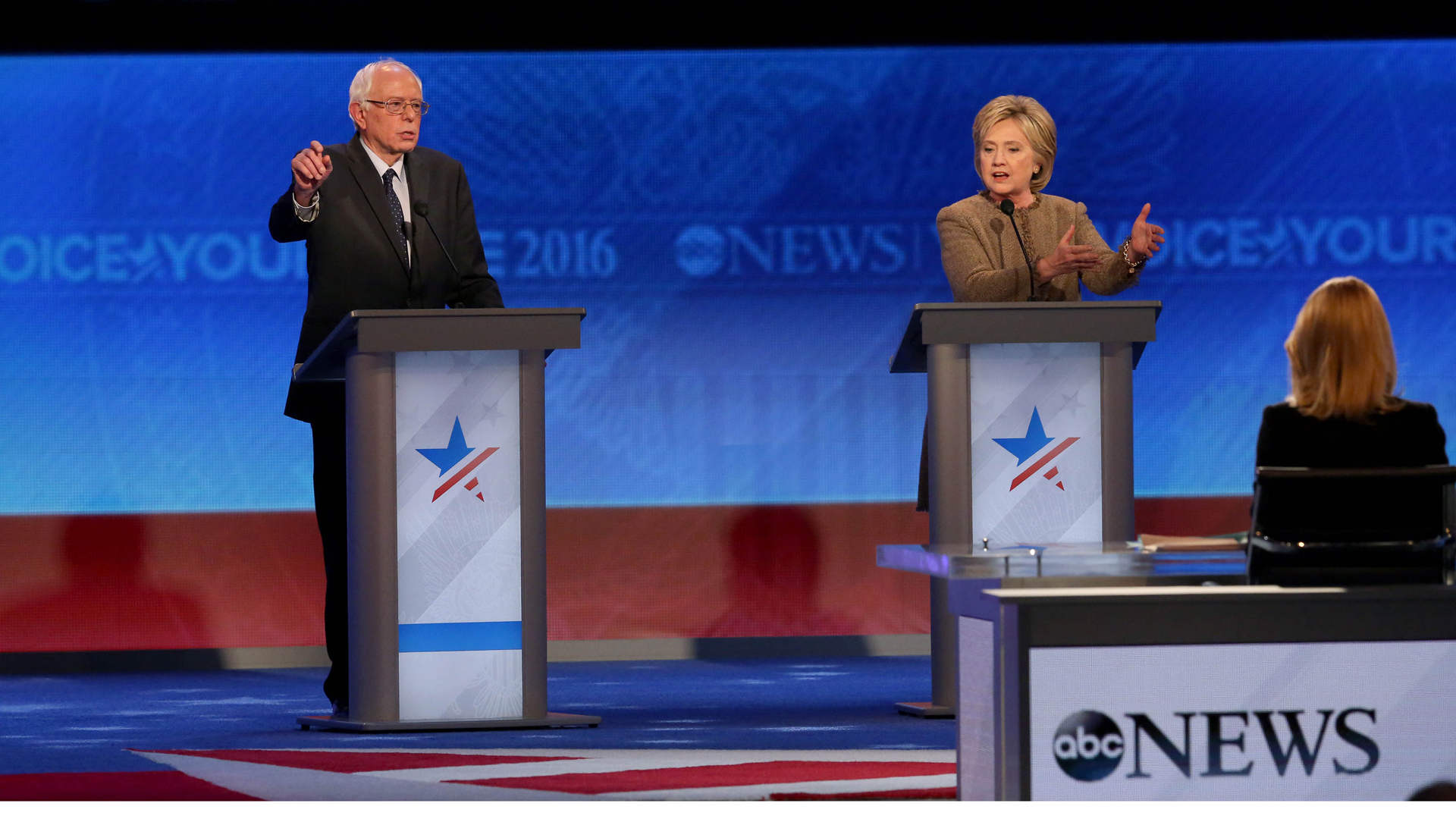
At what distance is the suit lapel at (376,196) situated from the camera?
4211mm

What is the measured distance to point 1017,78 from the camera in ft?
21.5

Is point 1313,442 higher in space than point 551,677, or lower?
higher

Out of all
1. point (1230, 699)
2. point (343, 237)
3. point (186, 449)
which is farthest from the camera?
point (186, 449)

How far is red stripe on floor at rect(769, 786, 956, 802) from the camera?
2.84 m

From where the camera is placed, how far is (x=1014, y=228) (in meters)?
4.41

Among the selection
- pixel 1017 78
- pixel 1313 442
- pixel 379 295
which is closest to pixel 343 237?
pixel 379 295

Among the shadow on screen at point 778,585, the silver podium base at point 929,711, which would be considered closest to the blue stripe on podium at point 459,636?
the silver podium base at point 929,711

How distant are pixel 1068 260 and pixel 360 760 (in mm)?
1899

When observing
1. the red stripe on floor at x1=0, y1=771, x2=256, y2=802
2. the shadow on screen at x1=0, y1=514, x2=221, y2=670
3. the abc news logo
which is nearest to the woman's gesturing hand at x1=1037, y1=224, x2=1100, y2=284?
the abc news logo

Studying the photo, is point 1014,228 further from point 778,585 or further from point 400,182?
point 778,585

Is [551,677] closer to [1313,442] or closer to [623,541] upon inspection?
[623,541]

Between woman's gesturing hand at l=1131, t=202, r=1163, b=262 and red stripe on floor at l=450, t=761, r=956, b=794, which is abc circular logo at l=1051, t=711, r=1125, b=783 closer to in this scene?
red stripe on floor at l=450, t=761, r=956, b=794

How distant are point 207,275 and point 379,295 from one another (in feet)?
8.25

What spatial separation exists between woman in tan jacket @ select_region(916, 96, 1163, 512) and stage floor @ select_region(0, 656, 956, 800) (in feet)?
2.48
